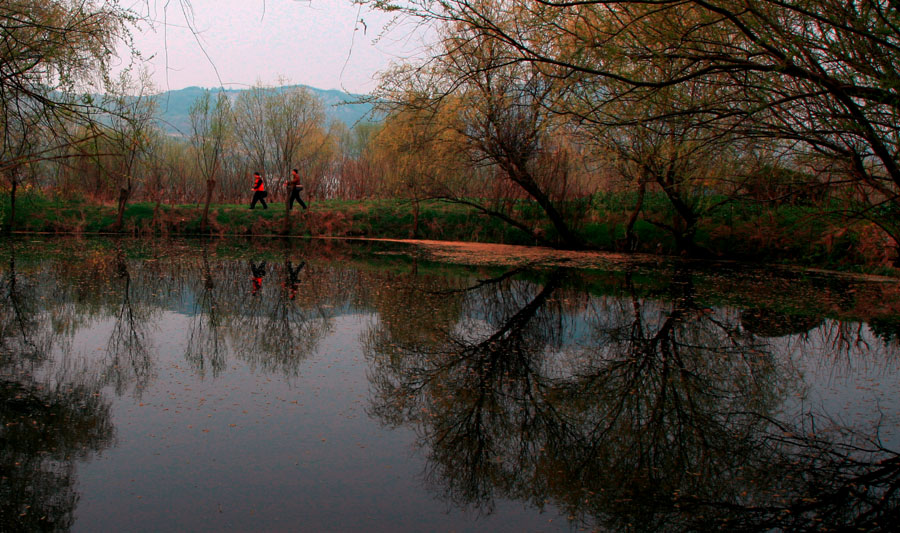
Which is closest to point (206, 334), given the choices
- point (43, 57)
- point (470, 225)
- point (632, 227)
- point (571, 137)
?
point (43, 57)

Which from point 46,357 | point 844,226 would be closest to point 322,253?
point 46,357

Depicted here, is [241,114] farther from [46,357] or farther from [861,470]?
[861,470]

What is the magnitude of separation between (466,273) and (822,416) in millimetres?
8899

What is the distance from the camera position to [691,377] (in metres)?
5.91

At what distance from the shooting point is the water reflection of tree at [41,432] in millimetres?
3162

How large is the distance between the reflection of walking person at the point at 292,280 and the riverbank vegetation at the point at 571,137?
9.35 feet

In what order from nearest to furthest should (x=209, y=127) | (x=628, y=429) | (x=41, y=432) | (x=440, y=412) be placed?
(x=41, y=432)
(x=628, y=429)
(x=440, y=412)
(x=209, y=127)

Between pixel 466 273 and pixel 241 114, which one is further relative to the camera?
pixel 241 114

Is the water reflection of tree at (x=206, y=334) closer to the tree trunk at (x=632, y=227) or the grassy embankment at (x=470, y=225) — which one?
the grassy embankment at (x=470, y=225)

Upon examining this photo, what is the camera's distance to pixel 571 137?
1466 cm

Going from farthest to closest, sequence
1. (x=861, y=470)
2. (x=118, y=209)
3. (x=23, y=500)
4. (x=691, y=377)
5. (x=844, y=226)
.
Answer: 1. (x=118, y=209)
2. (x=844, y=226)
3. (x=691, y=377)
4. (x=861, y=470)
5. (x=23, y=500)

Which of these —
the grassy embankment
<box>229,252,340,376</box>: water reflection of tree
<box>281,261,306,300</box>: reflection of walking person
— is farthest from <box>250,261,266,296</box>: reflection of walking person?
the grassy embankment

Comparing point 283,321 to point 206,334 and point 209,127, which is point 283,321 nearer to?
point 206,334

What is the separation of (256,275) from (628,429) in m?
9.47
